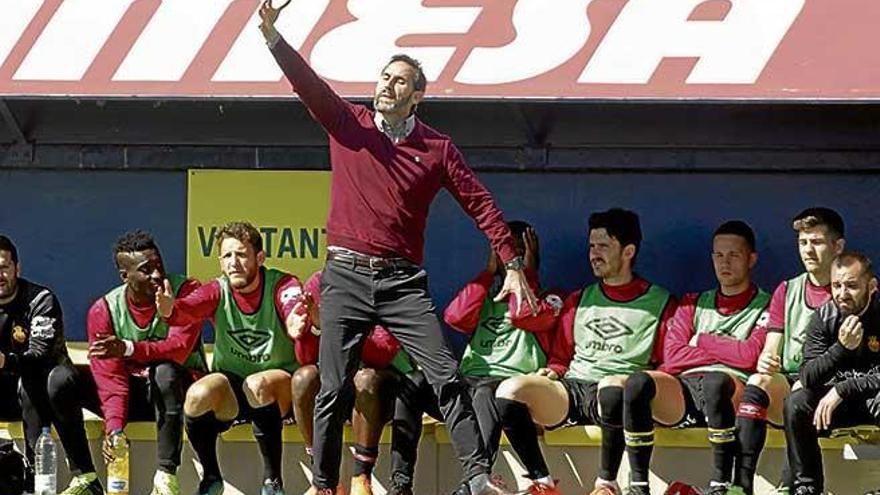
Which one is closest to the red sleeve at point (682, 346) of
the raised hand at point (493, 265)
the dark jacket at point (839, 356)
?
the dark jacket at point (839, 356)

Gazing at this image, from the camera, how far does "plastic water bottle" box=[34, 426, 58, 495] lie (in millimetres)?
8117

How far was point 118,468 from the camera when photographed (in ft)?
26.6

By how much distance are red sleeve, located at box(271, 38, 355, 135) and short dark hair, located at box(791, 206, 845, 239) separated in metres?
1.98

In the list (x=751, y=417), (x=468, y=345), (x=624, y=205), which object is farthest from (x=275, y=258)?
(x=751, y=417)

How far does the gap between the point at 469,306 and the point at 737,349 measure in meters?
1.17

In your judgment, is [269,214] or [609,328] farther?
[269,214]

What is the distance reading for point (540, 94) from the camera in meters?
7.88

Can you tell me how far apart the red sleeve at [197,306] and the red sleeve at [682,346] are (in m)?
1.91

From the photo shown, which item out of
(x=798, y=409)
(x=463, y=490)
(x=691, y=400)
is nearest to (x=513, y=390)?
(x=463, y=490)

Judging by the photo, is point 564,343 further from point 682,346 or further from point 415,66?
point 415,66

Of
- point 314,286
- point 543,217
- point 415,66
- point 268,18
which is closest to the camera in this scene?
point 268,18

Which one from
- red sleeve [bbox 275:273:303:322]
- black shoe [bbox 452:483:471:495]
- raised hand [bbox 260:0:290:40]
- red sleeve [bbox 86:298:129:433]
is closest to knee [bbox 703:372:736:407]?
black shoe [bbox 452:483:471:495]

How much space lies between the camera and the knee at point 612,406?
7770 millimetres

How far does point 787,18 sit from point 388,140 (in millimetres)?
1833
